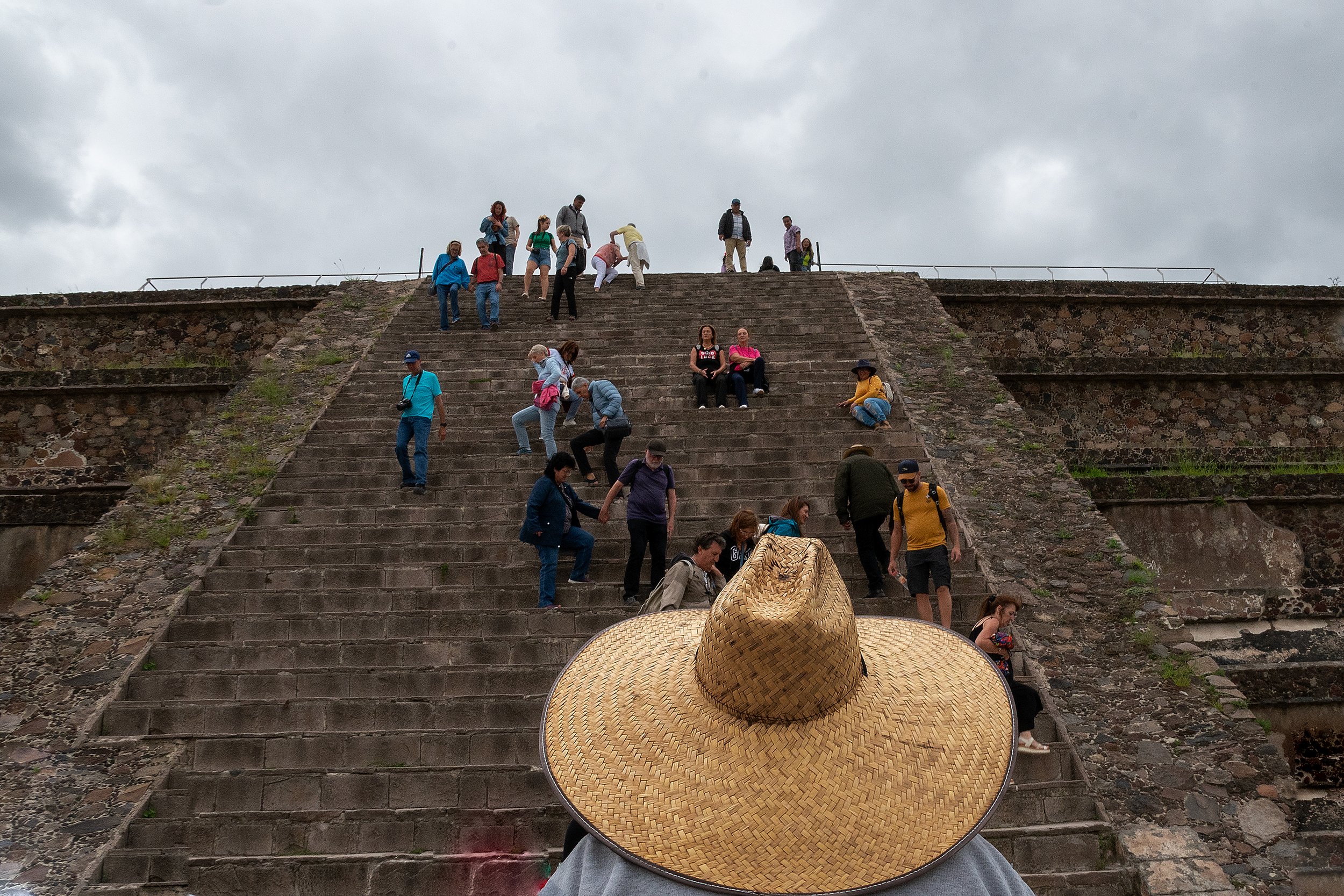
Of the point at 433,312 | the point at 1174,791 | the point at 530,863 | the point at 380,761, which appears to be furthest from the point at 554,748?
the point at 433,312

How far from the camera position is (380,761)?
240 inches

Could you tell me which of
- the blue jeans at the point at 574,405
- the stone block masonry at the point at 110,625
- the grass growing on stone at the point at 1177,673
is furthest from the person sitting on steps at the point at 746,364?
the grass growing on stone at the point at 1177,673

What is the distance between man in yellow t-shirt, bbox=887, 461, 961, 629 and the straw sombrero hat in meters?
5.09

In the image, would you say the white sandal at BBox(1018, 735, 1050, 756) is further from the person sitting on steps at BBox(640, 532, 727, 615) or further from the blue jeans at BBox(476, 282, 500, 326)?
the blue jeans at BBox(476, 282, 500, 326)

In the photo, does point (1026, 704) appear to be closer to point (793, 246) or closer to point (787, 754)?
point (787, 754)

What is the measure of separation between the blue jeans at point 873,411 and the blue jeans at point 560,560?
11.4ft

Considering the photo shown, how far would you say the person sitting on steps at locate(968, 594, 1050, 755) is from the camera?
5.96 meters

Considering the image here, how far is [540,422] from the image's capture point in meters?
10.3

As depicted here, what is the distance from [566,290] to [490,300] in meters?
1.04

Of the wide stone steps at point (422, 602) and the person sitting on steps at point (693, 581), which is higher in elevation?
the person sitting on steps at point (693, 581)

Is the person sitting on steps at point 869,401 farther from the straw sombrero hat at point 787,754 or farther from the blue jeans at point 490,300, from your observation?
the straw sombrero hat at point 787,754

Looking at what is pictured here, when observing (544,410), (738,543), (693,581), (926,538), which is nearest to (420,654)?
(693,581)

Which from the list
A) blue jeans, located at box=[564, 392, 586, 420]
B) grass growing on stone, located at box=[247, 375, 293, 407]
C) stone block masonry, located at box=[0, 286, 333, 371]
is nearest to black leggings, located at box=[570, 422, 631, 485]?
blue jeans, located at box=[564, 392, 586, 420]

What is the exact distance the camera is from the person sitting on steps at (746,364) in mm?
11422
